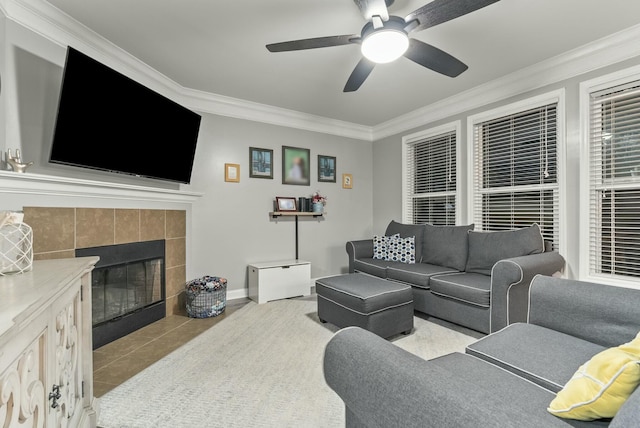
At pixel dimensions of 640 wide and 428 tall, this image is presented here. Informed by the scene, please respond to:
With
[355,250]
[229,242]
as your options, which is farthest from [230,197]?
[355,250]

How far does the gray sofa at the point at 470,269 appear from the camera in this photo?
241 centimetres

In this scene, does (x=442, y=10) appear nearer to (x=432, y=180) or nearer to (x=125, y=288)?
(x=432, y=180)

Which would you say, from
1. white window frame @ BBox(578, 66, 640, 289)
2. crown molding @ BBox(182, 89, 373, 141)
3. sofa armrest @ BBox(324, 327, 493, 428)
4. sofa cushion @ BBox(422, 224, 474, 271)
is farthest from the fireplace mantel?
white window frame @ BBox(578, 66, 640, 289)

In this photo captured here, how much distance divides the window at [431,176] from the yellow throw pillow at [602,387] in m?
3.17

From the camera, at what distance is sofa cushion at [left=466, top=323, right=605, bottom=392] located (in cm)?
121

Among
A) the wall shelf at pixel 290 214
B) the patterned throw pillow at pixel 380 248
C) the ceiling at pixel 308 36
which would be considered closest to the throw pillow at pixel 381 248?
the patterned throw pillow at pixel 380 248

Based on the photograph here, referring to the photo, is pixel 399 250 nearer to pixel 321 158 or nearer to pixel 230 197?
pixel 321 158

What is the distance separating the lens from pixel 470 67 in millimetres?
3027

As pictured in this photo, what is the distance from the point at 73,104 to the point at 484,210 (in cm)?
409

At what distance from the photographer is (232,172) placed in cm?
386

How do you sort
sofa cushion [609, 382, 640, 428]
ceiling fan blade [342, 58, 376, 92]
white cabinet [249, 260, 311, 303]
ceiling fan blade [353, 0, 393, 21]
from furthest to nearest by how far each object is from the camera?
1. white cabinet [249, 260, 311, 303]
2. ceiling fan blade [342, 58, 376, 92]
3. ceiling fan blade [353, 0, 393, 21]
4. sofa cushion [609, 382, 640, 428]

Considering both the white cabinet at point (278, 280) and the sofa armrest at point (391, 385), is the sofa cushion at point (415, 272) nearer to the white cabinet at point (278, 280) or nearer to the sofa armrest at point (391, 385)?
the white cabinet at point (278, 280)

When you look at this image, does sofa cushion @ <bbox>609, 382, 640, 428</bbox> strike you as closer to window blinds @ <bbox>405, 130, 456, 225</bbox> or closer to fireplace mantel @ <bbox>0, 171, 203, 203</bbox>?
fireplace mantel @ <bbox>0, 171, 203, 203</bbox>

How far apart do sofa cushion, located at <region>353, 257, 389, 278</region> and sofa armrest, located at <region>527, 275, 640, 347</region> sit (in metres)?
1.82
